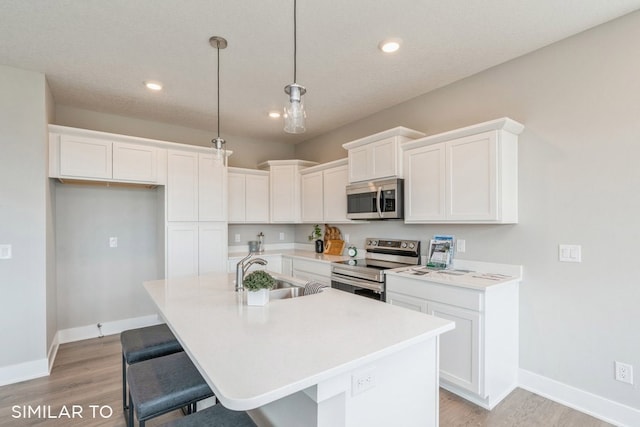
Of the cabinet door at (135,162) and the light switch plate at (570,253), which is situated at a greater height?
the cabinet door at (135,162)

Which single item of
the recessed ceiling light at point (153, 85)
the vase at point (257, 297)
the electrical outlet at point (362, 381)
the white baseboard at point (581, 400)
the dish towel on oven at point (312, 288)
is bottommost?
the white baseboard at point (581, 400)

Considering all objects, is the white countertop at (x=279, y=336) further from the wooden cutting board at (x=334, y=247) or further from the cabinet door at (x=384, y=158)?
the wooden cutting board at (x=334, y=247)

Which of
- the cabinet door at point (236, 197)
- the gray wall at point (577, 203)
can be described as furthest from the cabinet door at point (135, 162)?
the gray wall at point (577, 203)

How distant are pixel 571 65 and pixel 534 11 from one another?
2.03 ft

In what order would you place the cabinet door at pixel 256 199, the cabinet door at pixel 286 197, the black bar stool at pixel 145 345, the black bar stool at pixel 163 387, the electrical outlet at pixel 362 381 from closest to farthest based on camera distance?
the electrical outlet at pixel 362 381, the black bar stool at pixel 163 387, the black bar stool at pixel 145 345, the cabinet door at pixel 256 199, the cabinet door at pixel 286 197

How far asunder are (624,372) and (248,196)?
4239mm

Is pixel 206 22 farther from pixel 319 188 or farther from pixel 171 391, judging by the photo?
pixel 319 188

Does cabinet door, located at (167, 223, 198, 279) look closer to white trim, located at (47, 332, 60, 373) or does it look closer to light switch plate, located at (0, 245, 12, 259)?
white trim, located at (47, 332, 60, 373)

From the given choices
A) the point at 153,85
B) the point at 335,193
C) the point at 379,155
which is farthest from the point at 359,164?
the point at 153,85

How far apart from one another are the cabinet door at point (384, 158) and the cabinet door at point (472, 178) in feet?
1.85

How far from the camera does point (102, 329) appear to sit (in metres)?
3.83

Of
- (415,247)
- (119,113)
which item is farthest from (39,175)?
(415,247)

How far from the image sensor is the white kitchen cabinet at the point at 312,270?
377cm

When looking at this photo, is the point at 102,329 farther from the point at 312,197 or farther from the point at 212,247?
the point at 312,197
